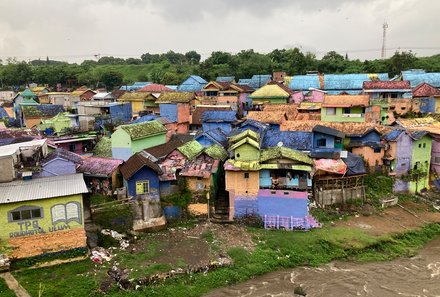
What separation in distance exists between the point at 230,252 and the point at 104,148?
52.4ft

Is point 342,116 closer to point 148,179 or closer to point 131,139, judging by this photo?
point 131,139

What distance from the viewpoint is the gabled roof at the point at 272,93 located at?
4338 centimetres

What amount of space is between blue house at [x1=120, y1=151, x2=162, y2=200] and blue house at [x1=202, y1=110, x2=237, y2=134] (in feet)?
40.8

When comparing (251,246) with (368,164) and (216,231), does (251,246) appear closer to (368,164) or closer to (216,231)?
(216,231)

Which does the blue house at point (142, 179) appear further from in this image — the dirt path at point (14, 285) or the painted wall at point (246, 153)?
the dirt path at point (14, 285)

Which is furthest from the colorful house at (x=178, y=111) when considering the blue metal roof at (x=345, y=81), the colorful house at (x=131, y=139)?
the blue metal roof at (x=345, y=81)

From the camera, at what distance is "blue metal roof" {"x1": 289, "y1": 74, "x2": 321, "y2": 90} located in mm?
51812

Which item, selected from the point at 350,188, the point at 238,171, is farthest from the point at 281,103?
the point at 238,171

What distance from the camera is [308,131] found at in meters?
30.2

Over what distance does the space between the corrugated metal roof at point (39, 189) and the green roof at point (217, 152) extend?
9.13 meters

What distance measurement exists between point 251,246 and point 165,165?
314 inches

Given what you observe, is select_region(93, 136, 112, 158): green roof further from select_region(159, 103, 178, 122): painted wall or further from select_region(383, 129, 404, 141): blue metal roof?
select_region(383, 129, 404, 141): blue metal roof

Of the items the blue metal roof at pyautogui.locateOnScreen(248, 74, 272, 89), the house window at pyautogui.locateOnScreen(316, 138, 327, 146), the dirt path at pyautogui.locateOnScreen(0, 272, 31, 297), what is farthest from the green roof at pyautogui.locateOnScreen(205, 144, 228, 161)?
the blue metal roof at pyautogui.locateOnScreen(248, 74, 272, 89)

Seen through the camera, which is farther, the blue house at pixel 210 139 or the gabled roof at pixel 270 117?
the gabled roof at pixel 270 117
